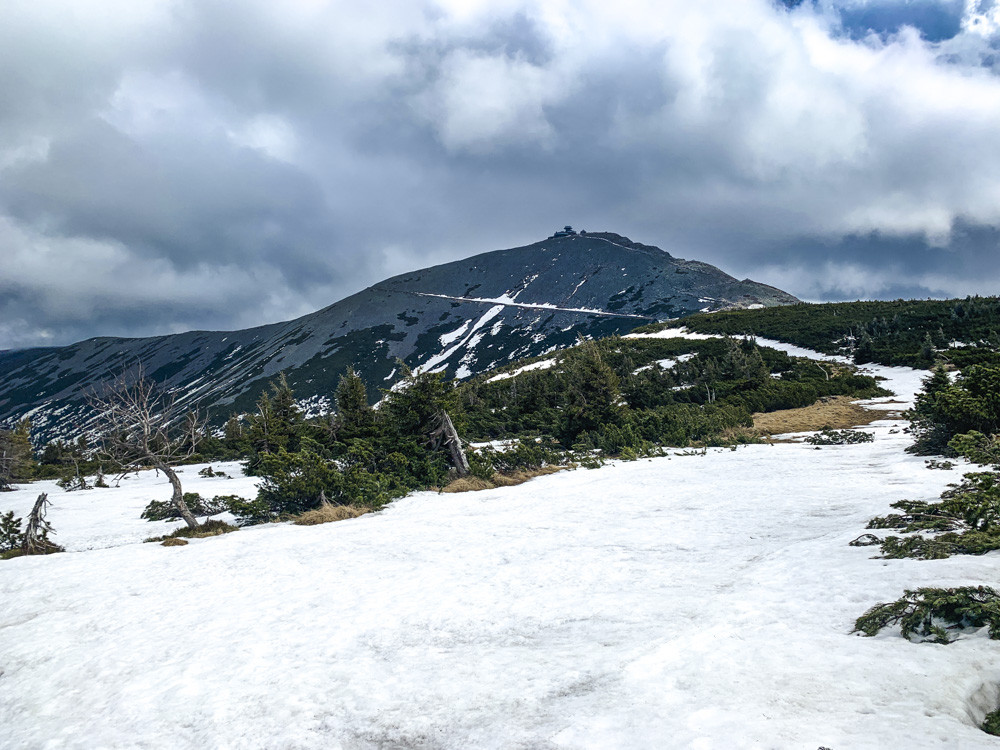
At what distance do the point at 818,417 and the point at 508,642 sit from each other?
23.3 metres

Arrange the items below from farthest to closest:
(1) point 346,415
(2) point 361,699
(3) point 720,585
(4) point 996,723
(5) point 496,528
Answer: (1) point 346,415 < (5) point 496,528 < (3) point 720,585 < (2) point 361,699 < (4) point 996,723

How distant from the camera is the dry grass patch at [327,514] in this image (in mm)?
11633

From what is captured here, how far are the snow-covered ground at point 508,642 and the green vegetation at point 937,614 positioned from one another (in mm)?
196

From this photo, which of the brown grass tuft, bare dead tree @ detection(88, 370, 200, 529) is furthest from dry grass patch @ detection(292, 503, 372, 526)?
the brown grass tuft

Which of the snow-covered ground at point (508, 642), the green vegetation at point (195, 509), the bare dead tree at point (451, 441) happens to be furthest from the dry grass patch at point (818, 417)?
the green vegetation at point (195, 509)

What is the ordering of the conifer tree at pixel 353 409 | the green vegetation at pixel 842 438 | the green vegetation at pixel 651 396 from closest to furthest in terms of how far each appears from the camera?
the green vegetation at pixel 842 438 < the conifer tree at pixel 353 409 < the green vegetation at pixel 651 396

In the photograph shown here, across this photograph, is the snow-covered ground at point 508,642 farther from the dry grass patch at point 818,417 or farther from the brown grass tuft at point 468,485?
the dry grass patch at point 818,417

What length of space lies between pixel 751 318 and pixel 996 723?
6080cm

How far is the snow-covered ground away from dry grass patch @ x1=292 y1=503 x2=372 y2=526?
220 cm

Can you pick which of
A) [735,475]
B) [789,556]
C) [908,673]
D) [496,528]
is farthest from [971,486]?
[496,528]

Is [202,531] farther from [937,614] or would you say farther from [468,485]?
[937,614]

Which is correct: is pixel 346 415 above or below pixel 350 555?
above

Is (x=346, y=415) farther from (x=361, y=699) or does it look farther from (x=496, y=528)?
(x=361, y=699)

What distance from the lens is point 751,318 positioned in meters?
56.6
